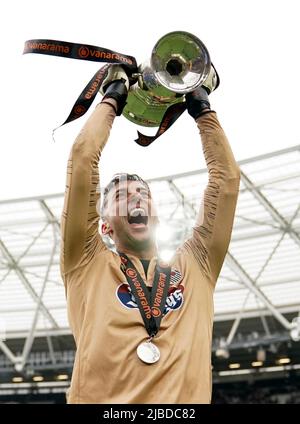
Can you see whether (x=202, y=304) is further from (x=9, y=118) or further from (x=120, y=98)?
(x=9, y=118)

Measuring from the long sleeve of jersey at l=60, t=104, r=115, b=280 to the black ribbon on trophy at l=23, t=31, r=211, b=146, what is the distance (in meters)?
0.23

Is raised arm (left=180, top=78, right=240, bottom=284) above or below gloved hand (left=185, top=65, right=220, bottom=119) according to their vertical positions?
below

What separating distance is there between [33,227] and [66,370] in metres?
7.44

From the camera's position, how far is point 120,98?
142 inches

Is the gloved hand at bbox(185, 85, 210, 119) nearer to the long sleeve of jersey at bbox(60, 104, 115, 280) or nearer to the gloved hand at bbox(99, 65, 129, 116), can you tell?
the gloved hand at bbox(99, 65, 129, 116)

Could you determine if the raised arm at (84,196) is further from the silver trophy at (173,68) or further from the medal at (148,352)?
the medal at (148,352)

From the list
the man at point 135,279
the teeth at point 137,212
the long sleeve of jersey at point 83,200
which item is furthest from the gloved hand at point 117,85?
the teeth at point 137,212

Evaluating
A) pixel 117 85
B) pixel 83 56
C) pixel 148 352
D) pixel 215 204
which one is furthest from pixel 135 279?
pixel 83 56

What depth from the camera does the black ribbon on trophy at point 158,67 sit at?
3.57 metres

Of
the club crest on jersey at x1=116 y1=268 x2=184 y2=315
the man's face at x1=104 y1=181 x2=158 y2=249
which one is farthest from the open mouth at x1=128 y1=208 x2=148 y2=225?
the club crest on jersey at x1=116 y1=268 x2=184 y2=315

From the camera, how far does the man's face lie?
3596 millimetres

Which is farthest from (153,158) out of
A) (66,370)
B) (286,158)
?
(66,370)

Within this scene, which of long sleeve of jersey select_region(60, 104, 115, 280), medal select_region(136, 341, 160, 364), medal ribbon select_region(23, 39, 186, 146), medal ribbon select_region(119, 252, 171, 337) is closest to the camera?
medal select_region(136, 341, 160, 364)

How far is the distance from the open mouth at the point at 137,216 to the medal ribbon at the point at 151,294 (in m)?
0.30
